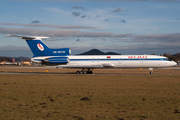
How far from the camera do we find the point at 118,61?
4319 cm

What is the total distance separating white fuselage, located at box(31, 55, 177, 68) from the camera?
140 feet

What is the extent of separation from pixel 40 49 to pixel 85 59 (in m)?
9.96

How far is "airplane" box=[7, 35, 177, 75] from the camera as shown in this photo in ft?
141

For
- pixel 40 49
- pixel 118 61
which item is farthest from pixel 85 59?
pixel 40 49

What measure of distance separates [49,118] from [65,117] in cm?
72

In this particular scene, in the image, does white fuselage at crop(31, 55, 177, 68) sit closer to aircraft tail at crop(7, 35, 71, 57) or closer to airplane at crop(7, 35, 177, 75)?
airplane at crop(7, 35, 177, 75)

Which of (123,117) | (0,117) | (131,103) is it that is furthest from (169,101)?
(0,117)

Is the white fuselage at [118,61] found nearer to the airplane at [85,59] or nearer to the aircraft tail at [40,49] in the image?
the airplane at [85,59]

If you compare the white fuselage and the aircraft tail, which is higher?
the aircraft tail

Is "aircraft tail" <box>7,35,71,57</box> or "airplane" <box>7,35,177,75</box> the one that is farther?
"aircraft tail" <box>7,35,71,57</box>

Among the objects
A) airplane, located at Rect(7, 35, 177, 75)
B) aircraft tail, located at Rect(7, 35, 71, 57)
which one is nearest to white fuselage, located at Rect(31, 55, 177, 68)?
airplane, located at Rect(7, 35, 177, 75)

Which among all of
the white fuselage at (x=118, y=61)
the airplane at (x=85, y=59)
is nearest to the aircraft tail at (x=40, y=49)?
the airplane at (x=85, y=59)

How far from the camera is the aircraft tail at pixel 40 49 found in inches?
1748

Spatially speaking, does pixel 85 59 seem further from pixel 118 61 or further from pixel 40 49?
pixel 40 49
